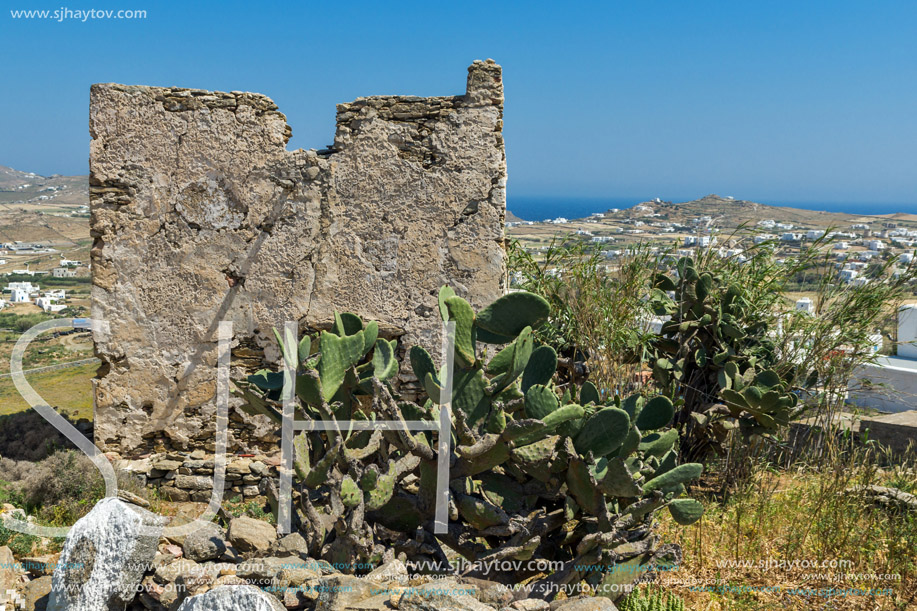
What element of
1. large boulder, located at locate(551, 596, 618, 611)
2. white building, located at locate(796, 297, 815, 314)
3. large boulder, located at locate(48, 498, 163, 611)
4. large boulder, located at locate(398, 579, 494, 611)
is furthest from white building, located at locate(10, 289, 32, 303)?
large boulder, located at locate(551, 596, 618, 611)

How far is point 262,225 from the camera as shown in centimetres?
508

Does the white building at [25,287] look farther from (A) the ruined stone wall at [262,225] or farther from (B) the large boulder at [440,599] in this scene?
(B) the large boulder at [440,599]

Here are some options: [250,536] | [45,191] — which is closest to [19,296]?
[250,536]

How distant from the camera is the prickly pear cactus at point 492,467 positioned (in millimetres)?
2980

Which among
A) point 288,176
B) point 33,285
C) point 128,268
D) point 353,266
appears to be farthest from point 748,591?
point 33,285

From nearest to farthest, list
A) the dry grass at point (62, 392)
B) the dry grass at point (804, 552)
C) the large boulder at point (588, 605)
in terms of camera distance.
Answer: the large boulder at point (588, 605) < the dry grass at point (804, 552) < the dry grass at point (62, 392)

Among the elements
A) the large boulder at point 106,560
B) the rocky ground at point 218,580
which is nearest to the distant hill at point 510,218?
the rocky ground at point 218,580

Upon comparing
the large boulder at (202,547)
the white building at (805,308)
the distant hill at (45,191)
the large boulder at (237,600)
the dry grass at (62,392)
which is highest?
the distant hill at (45,191)

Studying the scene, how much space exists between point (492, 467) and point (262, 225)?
2864 millimetres

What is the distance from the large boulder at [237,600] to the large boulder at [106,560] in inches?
23.2

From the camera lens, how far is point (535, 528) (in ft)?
10.3

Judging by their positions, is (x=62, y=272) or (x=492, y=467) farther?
(x=62, y=272)

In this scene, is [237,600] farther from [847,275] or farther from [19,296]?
[19,296]

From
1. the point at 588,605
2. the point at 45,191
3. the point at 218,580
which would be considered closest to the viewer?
the point at 588,605
